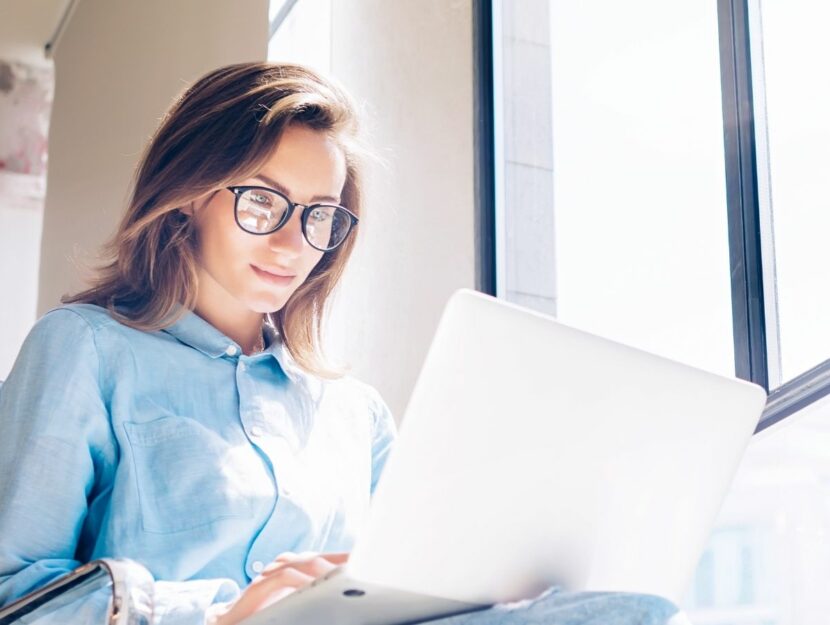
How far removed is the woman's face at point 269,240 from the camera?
1513 mm

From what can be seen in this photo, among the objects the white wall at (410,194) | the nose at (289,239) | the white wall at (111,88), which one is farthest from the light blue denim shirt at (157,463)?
the white wall at (111,88)

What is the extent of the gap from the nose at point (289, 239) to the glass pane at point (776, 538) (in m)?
0.76

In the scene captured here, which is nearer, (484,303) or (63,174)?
(484,303)

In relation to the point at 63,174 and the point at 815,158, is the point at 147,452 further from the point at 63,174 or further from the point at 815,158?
the point at 63,174

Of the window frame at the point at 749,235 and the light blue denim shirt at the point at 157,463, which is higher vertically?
the window frame at the point at 749,235

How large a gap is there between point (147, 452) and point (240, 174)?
1.22 ft

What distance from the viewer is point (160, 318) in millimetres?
1506

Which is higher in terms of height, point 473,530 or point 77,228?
point 77,228

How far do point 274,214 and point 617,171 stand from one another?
2.87 ft

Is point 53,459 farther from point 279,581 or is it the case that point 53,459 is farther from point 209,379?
point 279,581

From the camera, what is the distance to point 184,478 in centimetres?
135

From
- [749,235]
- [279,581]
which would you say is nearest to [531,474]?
[279,581]

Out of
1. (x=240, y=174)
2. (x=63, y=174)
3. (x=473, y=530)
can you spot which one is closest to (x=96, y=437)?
(x=240, y=174)

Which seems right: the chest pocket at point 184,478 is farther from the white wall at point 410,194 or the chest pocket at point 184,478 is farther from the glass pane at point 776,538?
the white wall at point 410,194
